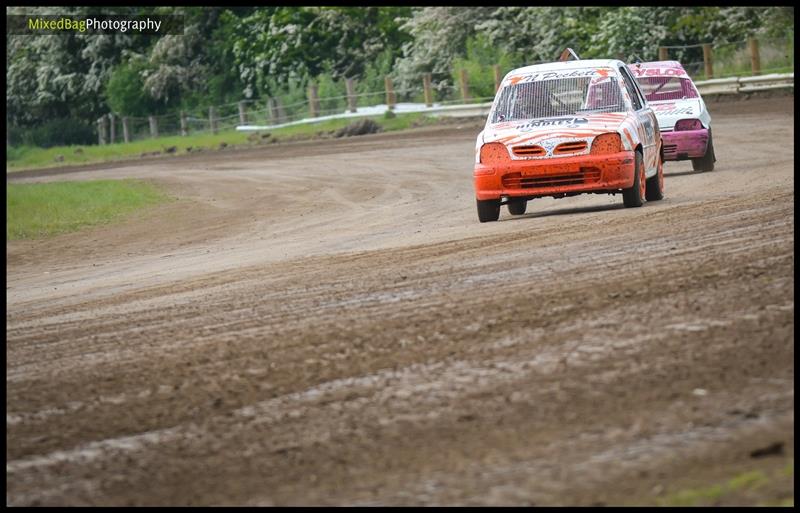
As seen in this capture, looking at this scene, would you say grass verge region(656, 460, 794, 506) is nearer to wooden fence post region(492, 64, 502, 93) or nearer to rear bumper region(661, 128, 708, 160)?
rear bumper region(661, 128, 708, 160)

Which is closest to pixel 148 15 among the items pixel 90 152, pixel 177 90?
pixel 177 90

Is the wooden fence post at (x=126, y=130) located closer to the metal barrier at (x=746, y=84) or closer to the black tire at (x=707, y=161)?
the metal barrier at (x=746, y=84)

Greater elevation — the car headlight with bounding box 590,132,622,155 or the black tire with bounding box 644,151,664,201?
the car headlight with bounding box 590,132,622,155

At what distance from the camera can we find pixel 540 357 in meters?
6.54

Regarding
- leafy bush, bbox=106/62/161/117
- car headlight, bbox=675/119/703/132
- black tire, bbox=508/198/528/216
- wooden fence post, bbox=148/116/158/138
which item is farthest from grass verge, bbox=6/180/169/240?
wooden fence post, bbox=148/116/158/138

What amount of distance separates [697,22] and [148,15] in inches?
1153

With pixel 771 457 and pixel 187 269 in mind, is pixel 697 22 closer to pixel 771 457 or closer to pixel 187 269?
pixel 187 269

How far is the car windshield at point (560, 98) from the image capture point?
1512 centimetres

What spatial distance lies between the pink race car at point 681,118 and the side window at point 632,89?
130 inches

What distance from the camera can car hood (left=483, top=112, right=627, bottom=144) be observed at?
1448 centimetres

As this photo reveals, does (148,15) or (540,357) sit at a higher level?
(148,15)

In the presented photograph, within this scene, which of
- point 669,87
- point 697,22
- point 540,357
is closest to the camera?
point 540,357

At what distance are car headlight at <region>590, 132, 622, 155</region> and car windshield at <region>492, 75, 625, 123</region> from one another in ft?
2.20

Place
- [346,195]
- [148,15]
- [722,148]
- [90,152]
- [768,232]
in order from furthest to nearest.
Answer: [148,15] → [90,152] → [722,148] → [346,195] → [768,232]
